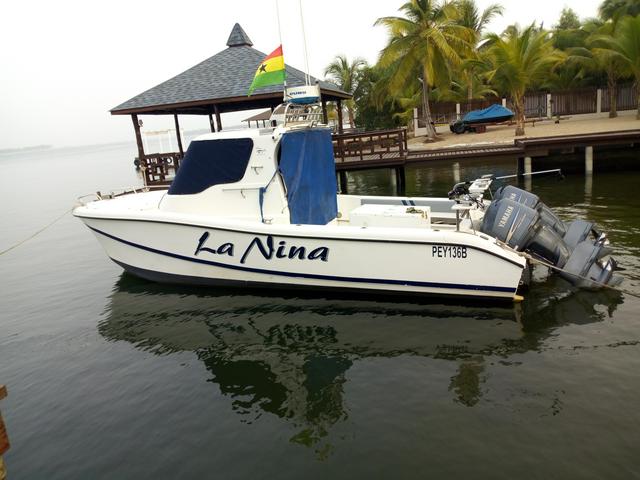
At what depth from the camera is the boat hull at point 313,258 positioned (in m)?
7.05

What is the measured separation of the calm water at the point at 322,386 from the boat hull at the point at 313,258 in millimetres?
405

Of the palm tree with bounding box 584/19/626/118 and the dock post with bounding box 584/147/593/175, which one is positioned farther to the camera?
the palm tree with bounding box 584/19/626/118

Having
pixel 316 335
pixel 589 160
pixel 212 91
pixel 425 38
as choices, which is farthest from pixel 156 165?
pixel 589 160

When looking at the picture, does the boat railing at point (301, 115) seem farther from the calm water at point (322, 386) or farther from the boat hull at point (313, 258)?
the calm water at point (322, 386)

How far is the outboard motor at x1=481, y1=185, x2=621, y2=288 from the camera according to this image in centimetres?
717

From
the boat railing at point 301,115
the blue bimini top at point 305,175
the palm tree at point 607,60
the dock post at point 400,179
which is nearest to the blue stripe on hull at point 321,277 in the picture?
the blue bimini top at point 305,175

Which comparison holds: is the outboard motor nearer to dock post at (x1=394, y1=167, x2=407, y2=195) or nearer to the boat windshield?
the boat windshield

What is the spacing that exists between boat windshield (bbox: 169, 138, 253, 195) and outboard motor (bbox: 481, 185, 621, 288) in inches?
171

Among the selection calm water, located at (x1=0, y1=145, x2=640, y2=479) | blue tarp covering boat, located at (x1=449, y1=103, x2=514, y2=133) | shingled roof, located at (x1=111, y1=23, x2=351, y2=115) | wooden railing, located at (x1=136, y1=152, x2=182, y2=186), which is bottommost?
calm water, located at (x1=0, y1=145, x2=640, y2=479)

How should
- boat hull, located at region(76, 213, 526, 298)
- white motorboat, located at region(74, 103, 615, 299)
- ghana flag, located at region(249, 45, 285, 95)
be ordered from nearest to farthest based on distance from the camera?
boat hull, located at region(76, 213, 526, 298) → white motorboat, located at region(74, 103, 615, 299) → ghana flag, located at region(249, 45, 285, 95)

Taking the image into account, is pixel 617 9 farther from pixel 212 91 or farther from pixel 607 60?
pixel 212 91

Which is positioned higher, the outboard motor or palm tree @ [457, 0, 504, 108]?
palm tree @ [457, 0, 504, 108]

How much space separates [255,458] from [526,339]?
3.97 meters

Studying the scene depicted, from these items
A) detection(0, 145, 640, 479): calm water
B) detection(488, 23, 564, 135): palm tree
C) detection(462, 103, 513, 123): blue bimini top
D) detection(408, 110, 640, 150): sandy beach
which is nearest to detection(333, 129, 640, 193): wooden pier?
detection(408, 110, 640, 150): sandy beach
